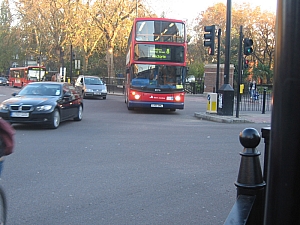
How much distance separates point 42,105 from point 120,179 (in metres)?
6.45

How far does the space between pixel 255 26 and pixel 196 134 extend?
44.9 meters

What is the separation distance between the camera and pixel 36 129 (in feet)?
40.4

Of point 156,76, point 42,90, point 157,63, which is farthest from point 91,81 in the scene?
point 42,90

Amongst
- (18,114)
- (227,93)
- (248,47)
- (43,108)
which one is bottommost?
(18,114)

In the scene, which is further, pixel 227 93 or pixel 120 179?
pixel 227 93

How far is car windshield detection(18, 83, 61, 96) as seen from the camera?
13.1m

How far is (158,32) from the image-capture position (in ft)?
59.9

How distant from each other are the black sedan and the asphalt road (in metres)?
0.75

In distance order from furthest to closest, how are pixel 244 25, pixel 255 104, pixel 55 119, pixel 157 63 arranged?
pixel 244 25 < pixel 255 104 < pixel 157 63 < pixel 55 119

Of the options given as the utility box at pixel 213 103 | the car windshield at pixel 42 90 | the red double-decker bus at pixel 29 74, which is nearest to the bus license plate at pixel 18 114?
the car windshield at pixel 42 90

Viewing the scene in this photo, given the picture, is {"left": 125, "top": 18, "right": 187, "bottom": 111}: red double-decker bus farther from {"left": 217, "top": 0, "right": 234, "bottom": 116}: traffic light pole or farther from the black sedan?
the black sedan

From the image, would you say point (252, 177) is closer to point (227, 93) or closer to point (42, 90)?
point (42, 90)

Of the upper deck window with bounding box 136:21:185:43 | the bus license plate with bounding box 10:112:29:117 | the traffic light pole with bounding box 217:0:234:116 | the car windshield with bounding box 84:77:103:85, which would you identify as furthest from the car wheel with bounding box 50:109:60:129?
the car windshield with bounding box 84:77:103:85

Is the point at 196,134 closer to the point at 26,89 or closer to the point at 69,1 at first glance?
the point at 26,89
